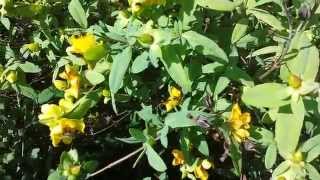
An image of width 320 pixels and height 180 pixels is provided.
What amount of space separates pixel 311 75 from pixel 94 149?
0.81m

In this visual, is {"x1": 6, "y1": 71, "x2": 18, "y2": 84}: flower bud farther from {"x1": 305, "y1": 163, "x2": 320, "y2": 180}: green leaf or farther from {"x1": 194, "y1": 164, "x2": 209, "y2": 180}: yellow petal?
{"x1": 305, "y1": 163, "x2": 320, "y2": 180}: green leaf

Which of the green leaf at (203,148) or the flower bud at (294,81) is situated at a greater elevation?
the flower bud at (294,81)

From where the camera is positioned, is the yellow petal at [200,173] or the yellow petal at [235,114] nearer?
the yellow petal at [235,114]

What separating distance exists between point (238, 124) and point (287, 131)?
106 mm

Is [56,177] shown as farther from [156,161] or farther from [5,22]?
[5,22]

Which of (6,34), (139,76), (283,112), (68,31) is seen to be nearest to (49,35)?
(68,31)

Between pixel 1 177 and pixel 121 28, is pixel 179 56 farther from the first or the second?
pixel 1 177

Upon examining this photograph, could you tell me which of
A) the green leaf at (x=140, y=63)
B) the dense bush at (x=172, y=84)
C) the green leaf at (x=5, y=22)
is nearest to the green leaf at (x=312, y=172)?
the dense bush at (x=172, y=84)

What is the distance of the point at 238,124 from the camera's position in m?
1.18

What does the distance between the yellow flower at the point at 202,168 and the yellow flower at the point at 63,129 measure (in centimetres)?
33

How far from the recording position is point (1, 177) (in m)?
1.59

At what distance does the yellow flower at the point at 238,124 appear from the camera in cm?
119

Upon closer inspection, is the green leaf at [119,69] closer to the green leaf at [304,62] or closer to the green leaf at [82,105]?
the green leaf at [82,105]

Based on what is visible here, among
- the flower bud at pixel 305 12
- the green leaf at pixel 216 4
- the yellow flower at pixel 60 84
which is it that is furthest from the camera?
the yellow flower at pixel 60 84
